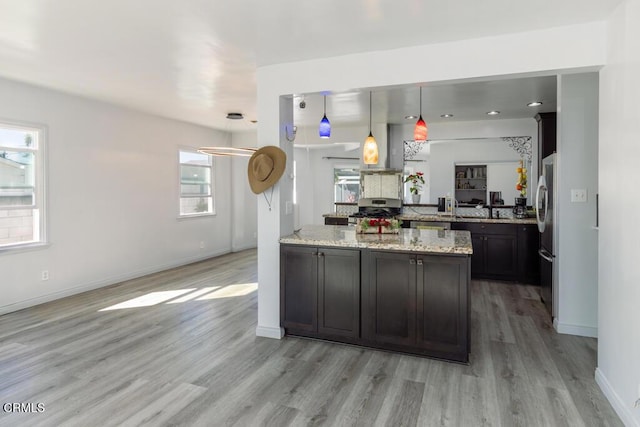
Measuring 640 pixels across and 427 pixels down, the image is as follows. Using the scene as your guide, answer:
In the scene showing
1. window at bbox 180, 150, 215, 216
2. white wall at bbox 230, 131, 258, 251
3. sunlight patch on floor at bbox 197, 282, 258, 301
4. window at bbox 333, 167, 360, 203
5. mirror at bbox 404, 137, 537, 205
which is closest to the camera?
sunlight patch on floor at bbox 197, 282, 258, 301

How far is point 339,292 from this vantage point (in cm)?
315

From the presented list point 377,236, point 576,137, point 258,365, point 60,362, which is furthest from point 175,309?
point 576,137

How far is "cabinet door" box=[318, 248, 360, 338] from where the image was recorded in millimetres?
→ 3096

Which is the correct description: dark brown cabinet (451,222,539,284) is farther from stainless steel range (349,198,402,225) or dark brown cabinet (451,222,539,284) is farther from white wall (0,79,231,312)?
white wall (0,79,231,312)

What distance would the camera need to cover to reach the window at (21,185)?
4.07 m

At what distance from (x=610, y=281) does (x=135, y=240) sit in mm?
5593

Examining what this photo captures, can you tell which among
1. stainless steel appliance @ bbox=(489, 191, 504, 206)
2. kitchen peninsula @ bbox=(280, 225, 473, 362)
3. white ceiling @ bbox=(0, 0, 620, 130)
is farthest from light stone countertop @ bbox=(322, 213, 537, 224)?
kitchen peninsula @ bbox=(280, 225, 473, 362)

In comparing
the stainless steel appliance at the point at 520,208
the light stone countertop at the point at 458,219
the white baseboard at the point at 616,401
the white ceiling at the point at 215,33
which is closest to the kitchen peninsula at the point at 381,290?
the white baseboard at the point at 616,401

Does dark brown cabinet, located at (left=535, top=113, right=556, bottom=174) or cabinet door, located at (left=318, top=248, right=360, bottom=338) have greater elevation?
dark brown cabinet, located at (left=535, top=113, right=556, bottom=174)

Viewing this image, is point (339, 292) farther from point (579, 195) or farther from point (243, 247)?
point (243, 247)

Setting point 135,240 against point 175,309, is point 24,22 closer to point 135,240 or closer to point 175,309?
point 175,309

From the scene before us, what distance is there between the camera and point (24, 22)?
2.62m

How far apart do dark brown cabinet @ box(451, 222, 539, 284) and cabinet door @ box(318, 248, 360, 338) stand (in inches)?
121

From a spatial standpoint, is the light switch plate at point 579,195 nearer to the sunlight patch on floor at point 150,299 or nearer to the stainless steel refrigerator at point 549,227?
the stainless steel refrigerator at point 549,227
